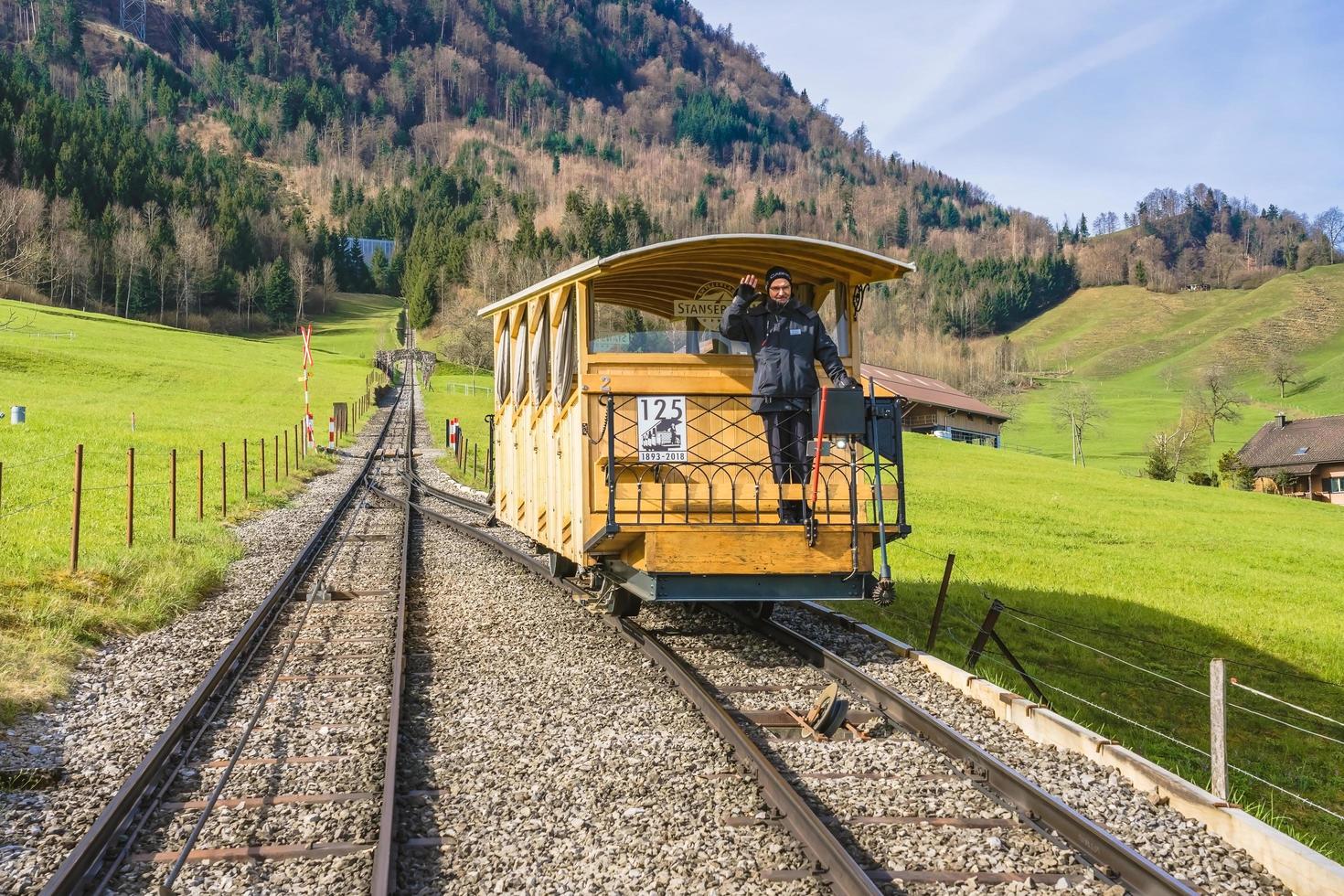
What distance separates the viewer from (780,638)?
9.05m

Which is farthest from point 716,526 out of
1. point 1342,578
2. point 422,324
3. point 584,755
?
point 422,324

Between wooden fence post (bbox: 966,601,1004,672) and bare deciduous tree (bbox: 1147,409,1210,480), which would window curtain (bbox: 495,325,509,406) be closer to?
wooden fence post (bbox: 966,601,1004,672)

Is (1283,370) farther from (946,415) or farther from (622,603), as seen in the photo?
(622,603)

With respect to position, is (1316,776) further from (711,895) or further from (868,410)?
(711,895)

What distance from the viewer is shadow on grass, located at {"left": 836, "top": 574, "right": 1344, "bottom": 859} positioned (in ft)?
29.0

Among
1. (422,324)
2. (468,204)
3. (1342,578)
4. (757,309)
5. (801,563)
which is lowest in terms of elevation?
(1342,578)

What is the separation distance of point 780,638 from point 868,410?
92.7 inches

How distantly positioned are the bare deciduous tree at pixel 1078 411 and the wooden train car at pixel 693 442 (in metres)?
72.7

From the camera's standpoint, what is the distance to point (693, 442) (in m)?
8.77

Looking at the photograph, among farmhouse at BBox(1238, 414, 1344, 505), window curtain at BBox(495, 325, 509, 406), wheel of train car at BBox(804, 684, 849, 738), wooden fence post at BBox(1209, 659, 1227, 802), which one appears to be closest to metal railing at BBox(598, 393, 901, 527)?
wheel of train car at BBox(804, 684, 849, 738)

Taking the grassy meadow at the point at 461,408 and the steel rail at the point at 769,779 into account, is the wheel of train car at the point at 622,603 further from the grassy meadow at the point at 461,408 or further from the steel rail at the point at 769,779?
the grassy meadow at the point at 461,408

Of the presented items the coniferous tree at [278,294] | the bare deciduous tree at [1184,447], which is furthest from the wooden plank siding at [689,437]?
the coniferous tree at [278,294]

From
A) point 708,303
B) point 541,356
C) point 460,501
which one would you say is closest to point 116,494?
point 460,501

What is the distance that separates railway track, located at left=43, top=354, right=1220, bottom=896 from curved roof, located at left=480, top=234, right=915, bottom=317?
10.4ft
